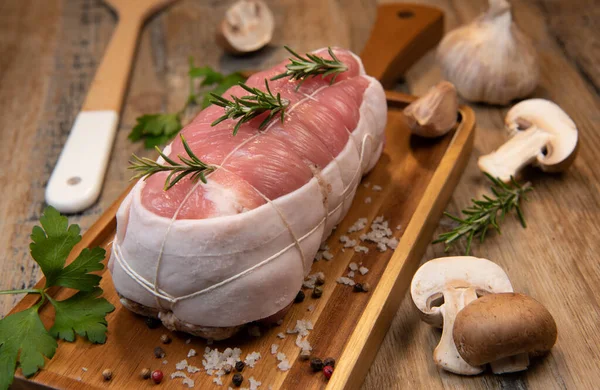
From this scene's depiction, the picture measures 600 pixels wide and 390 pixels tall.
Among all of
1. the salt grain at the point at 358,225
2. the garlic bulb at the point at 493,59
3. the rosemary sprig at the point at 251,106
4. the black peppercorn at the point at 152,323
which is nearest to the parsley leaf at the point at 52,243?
the black peppercorn at the point at 152,323

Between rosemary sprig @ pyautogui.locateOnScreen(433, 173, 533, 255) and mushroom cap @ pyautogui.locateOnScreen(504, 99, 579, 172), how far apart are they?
0.13m

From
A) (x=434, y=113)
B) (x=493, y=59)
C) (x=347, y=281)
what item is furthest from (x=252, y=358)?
(x=493, y=59)

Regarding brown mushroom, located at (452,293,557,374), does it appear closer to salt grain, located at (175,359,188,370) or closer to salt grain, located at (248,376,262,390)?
salt grain, located at (248,376,262,390)

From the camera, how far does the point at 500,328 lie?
1829 mm

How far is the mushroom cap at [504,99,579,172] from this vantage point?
2.63m

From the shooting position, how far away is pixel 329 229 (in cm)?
235

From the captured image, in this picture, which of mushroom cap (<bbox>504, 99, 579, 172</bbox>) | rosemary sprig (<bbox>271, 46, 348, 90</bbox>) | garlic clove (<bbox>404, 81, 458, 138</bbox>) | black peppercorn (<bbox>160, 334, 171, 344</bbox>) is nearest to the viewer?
black peppercorn (<bbox>160, 334, 171, 344</bbox>)

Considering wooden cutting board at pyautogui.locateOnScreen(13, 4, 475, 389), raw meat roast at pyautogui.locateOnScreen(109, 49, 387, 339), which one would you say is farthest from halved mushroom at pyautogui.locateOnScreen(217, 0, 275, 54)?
raw meat roast at pyautogui.locateOnScreen(109, 49, 387, 339)

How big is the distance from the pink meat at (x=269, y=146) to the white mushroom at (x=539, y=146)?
0.66 m

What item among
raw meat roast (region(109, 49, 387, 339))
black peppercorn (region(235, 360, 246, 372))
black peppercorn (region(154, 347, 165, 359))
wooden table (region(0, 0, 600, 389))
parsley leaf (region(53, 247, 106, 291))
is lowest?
wooden table (region(0, 0, 600, 389))

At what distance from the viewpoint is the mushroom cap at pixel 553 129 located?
2633mm

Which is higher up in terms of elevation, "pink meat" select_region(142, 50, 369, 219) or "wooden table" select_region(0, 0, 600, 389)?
"pink meat" select_region(142, 50, 369, 219)

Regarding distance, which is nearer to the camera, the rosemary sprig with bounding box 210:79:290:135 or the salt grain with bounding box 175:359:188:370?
the salt grain with bounding box 175:359:188:370

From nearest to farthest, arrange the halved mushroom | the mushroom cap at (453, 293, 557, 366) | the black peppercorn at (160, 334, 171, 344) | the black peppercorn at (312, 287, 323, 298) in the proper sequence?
the mushroom cap at (453, 293, 557, 366) < the black peppercorn at (160, 334, 171, 344) < the black peppercorn at (312, 287, 323, 298) < the halved mushroom
